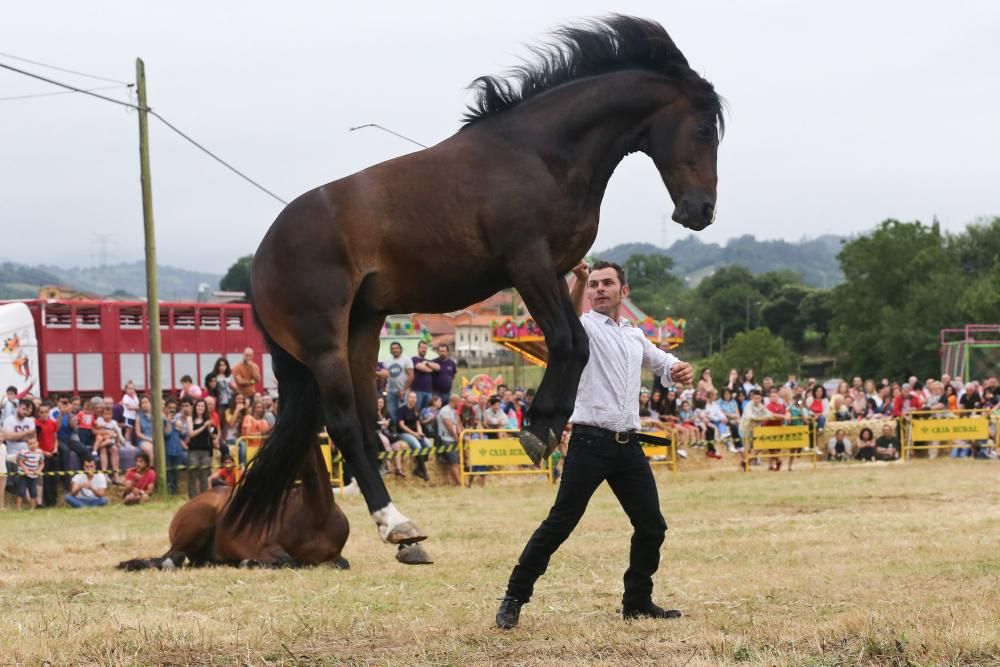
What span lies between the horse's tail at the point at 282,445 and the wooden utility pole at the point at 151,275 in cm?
1013

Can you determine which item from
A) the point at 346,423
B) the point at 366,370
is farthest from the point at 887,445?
the point at 346,423

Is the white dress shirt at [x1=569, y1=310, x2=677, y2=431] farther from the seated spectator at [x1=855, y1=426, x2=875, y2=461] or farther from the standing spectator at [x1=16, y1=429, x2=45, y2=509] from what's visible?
the seated spectator at [x1=855, y1=426, x2=875, y2=461]

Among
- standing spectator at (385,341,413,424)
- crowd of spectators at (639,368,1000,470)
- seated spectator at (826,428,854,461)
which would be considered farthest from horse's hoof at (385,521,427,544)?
seated spectator at (826,428,854,461)

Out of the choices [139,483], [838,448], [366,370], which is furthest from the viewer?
[838,448]

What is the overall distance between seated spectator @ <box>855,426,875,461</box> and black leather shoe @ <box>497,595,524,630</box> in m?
18.1

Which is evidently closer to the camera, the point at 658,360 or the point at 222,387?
the point at 658,360

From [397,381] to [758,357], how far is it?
6659 cm

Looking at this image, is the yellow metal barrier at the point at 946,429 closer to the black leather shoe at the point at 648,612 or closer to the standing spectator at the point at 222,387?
the standing spectator at the point at 222,387

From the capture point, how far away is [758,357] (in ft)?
266

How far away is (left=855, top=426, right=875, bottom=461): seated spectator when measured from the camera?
22914 mm

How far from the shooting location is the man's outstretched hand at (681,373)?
6.33 metres

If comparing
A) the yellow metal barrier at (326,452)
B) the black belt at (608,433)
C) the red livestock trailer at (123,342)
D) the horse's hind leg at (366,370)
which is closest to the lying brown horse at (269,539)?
the black belt at (608,433)

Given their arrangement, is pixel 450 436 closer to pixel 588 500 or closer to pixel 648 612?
pixel 648 612

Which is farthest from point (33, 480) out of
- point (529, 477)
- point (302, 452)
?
point (302, 452)
